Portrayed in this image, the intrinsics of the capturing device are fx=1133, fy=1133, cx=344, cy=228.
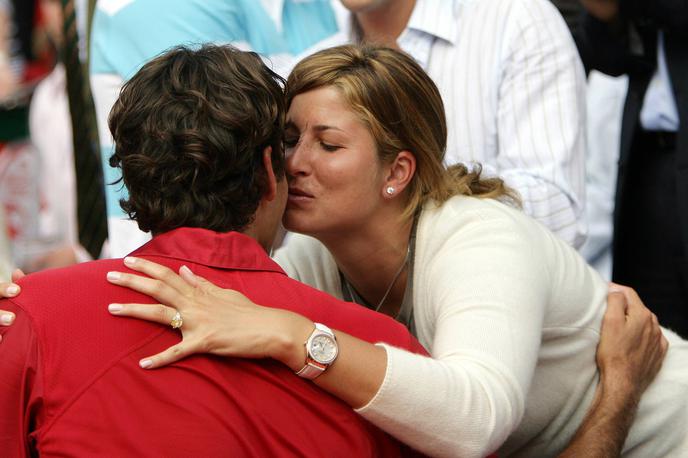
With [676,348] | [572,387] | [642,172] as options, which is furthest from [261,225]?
[642,172]

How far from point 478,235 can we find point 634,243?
6.68 ft

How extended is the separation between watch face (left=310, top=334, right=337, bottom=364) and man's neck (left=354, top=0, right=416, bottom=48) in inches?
67.7

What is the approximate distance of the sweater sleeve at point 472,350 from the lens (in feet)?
6.16

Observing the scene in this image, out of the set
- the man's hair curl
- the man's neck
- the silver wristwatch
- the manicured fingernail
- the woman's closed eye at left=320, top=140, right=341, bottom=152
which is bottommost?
the man's neck

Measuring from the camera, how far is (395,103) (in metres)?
2.44

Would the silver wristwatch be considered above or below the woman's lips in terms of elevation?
above

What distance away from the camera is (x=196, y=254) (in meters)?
1.88

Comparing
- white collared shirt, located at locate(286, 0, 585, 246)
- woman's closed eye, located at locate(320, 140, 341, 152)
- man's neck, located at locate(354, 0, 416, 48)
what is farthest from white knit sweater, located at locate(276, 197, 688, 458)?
man's neck, located at locate(354, 0, 416, 48)

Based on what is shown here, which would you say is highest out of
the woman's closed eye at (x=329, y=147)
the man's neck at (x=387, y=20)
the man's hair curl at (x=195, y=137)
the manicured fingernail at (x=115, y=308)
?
the man's hair curl at (x=195, y=137)

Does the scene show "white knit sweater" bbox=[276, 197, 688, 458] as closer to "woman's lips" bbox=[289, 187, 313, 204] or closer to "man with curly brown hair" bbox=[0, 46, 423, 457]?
"man with curly brown hair" bbox=[0, 46, 423, 457]

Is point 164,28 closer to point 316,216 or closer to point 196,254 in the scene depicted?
point 316,216

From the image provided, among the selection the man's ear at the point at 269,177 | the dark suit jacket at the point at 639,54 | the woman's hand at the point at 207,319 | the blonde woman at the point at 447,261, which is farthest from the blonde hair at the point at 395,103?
the dark suit jacket at the point at 639,54

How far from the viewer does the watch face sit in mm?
1811

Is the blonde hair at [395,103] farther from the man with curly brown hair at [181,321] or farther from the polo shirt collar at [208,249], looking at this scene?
the polo shirt collar at [208,249]
